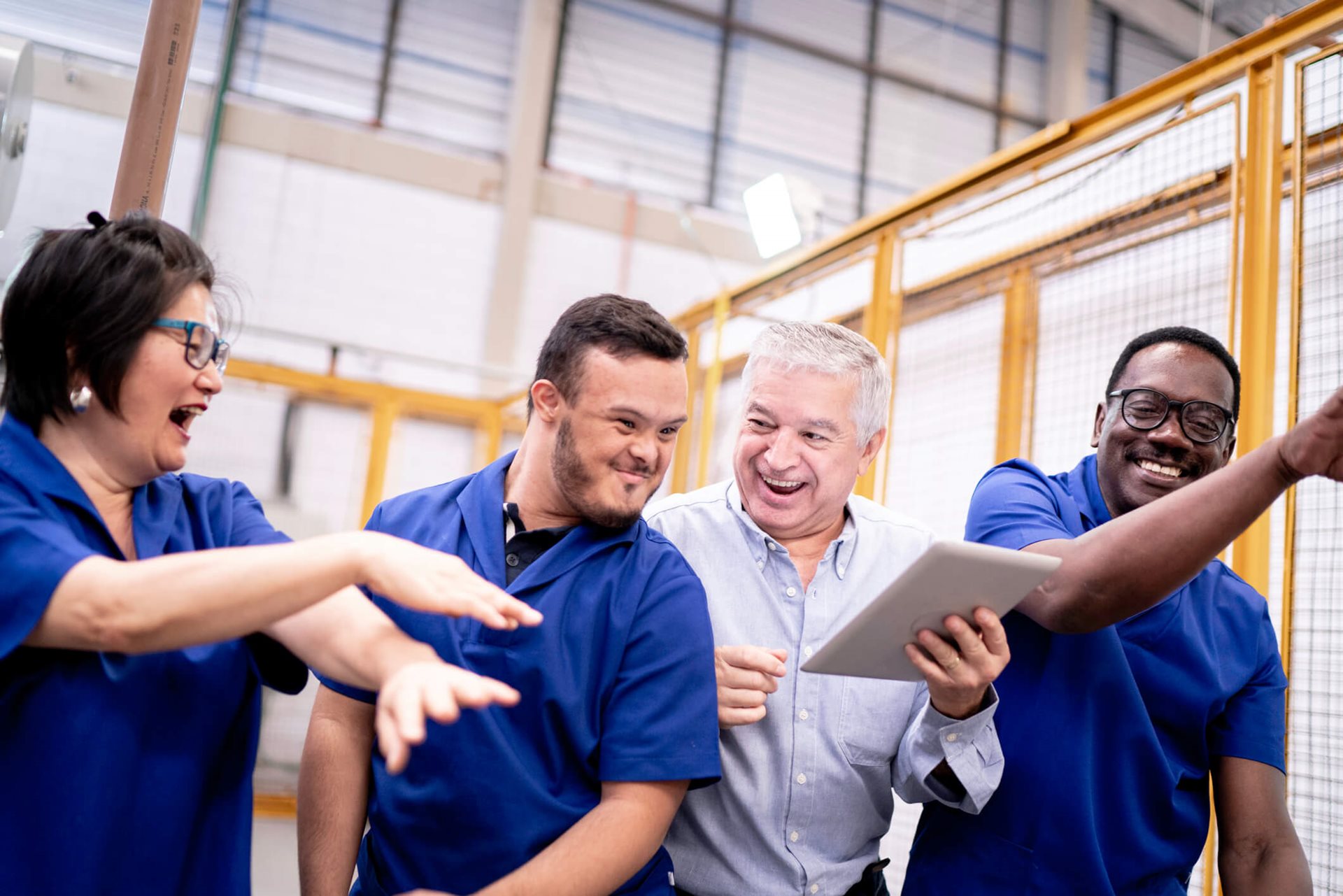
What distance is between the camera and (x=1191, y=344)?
79.4 inches

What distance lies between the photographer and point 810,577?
2.10 m

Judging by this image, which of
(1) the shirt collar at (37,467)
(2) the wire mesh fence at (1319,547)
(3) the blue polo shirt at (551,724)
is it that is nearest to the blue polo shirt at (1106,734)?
(2) the wire mesh fence at (1319,547)

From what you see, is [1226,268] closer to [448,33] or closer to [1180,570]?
[1180,570]

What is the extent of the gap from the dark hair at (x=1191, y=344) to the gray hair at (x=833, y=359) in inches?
19.1

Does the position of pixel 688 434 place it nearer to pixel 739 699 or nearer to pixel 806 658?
pixel 806 658

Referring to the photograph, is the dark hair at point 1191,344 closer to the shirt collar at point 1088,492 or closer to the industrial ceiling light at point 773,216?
the shirt collar at point 1088,492

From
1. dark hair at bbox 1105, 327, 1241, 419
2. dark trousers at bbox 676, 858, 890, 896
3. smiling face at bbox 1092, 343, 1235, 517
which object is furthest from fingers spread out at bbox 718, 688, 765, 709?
dark hair at bbox 1105, 327, 1241, 419

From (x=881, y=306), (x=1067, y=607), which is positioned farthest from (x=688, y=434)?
(x=1067, y=607)

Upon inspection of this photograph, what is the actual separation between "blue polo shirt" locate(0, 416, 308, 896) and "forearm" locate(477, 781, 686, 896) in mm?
420

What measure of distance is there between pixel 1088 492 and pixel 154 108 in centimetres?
193

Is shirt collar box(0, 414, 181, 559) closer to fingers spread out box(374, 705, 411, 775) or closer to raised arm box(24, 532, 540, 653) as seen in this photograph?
raised arm box(24, 532, 540, 653)

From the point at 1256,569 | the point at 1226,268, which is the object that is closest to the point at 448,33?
the point at 1226,268

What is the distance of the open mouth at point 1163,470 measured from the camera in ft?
6.48

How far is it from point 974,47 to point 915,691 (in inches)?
382
